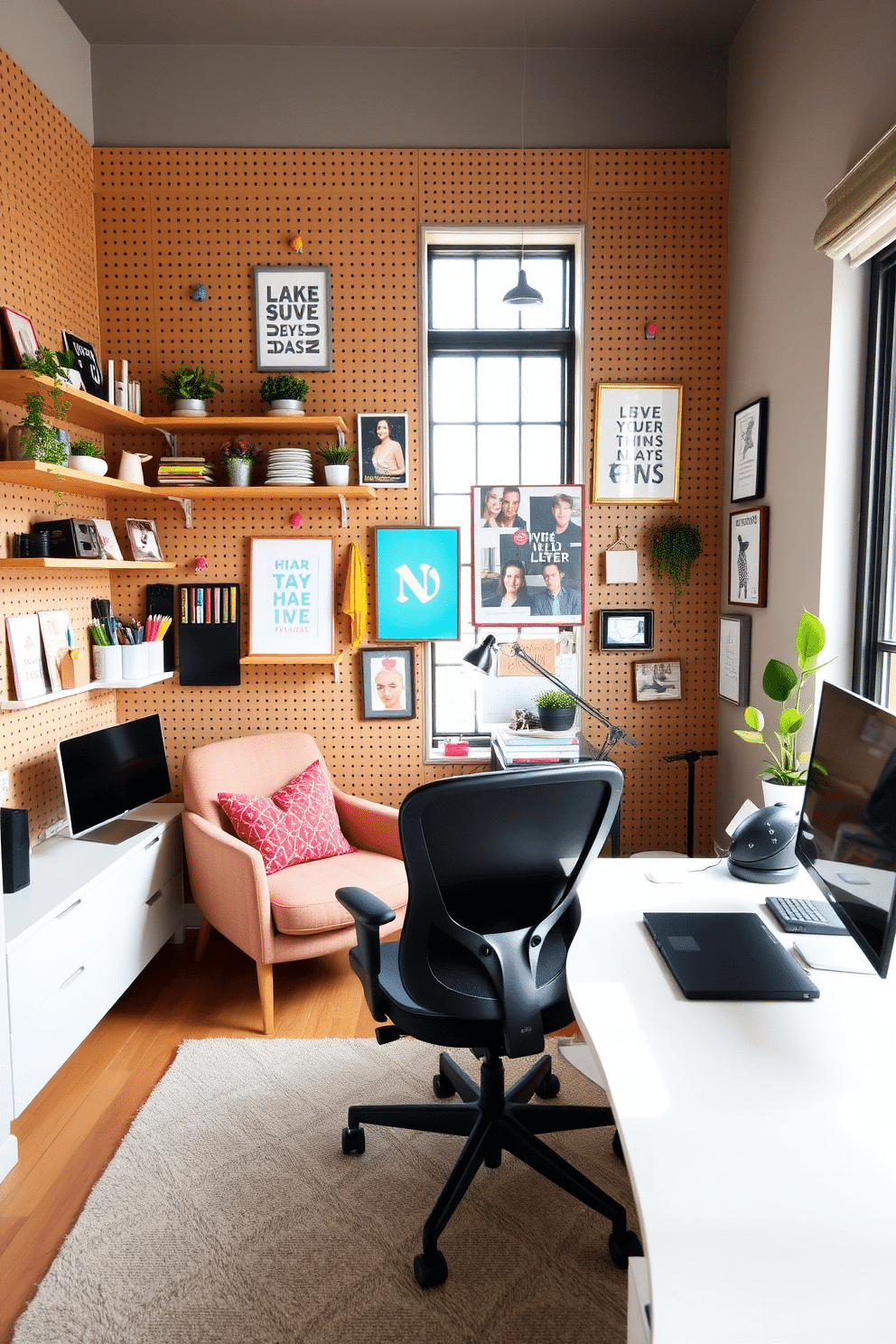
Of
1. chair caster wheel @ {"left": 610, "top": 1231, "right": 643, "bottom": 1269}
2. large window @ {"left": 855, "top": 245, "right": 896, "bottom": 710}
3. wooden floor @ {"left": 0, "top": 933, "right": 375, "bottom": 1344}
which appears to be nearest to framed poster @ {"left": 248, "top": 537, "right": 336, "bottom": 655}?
wooden floor @ {"left": 0, "top": 933, "right": 375, "bottom": 1344}

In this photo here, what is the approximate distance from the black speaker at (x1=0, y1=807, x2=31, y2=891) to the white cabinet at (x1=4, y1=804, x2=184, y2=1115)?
4 cm

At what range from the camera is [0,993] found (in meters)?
2.12

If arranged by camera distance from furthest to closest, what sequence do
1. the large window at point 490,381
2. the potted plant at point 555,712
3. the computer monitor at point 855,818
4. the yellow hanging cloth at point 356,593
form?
the large window at point 490,381 → the yellow hanging cloth at point 356,593 → the potted plant at point 555,712 → the computer monitor at point 855,818

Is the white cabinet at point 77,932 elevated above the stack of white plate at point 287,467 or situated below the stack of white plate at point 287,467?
below

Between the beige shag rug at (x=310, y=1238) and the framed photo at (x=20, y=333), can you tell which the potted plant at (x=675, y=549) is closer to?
the beige shag rug at (x=310, y=1238)

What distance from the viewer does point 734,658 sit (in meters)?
3.35

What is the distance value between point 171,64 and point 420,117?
40.0 inches

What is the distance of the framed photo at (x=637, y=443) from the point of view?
3518 millimetres

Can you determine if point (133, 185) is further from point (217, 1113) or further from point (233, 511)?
point (217, 1113)

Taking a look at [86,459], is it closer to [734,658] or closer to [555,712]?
[555,712]

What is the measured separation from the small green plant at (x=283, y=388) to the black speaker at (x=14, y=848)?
5.98ft

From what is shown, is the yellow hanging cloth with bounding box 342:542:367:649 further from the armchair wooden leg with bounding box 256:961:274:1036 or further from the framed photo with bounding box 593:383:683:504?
the armchair wooden leg with bounding box 256:961:274:1036

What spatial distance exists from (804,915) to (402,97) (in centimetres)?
340

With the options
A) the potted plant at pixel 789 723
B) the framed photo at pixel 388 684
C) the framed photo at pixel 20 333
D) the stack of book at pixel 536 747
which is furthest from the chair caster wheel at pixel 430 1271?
the framed photo at pixel 20 333
